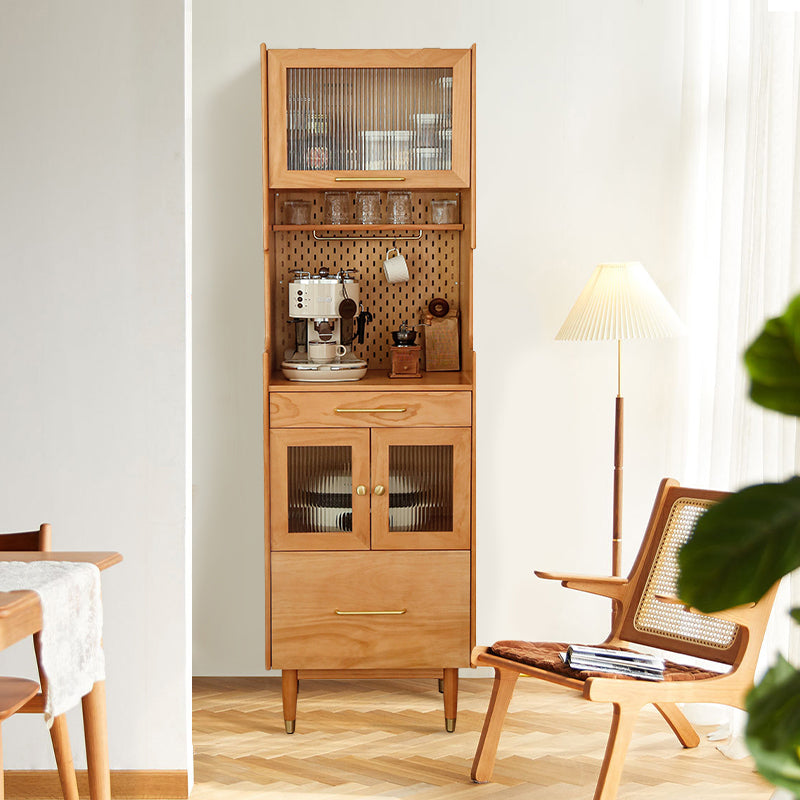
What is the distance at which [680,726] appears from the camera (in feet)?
9.38

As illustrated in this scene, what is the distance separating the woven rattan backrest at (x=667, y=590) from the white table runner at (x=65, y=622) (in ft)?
5.23

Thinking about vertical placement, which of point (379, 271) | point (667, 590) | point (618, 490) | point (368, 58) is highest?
point (368, 58)

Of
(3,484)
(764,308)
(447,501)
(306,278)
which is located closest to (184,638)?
(3,484)

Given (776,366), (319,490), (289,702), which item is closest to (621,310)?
(319,490)

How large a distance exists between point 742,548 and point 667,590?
252 centimetres

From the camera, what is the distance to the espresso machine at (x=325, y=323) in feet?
10.1

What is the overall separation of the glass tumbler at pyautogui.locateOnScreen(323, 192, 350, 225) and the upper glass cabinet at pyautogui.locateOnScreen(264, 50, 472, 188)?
0.23 m

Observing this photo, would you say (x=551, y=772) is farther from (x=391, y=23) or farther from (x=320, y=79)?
(x=391, y=23)

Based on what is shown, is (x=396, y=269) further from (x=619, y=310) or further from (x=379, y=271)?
(x=619, y=310)

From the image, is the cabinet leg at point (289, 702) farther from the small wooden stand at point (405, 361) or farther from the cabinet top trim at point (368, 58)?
the cabinet top trim at point (368, 58)

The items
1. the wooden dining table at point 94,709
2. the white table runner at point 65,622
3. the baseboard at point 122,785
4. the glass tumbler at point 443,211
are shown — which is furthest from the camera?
the glass tumbler at point 443,211

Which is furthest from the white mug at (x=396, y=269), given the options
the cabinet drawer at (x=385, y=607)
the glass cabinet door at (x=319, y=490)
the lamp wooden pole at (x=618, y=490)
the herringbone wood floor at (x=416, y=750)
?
the herringbone wood floor at (x=416, y=750)

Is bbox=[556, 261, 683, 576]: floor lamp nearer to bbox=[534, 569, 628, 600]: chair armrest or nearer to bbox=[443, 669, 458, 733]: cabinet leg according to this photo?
bbox=[534, 569, 628, 600]: chair armrest

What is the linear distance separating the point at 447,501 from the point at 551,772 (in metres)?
0.84
